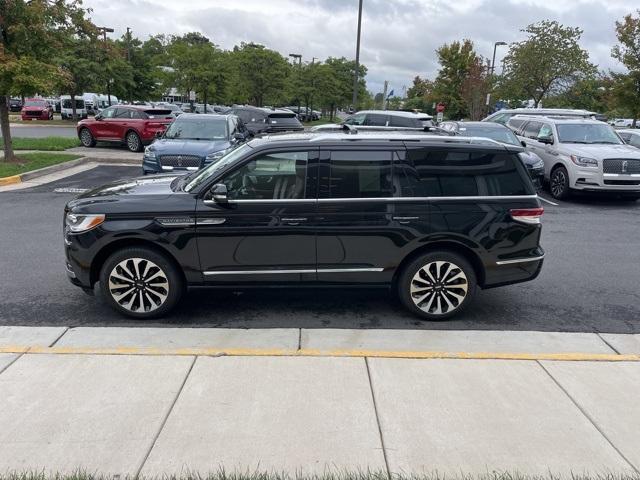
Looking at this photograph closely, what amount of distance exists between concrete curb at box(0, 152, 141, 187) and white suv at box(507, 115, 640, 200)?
12.1 metres

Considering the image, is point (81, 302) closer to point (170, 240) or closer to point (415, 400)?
point (170, 240)

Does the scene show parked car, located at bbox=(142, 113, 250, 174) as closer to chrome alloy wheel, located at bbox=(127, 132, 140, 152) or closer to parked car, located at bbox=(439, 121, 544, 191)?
parked car, located at bbox=(439, 121, 544, 191)

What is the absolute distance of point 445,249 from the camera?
5051 mm

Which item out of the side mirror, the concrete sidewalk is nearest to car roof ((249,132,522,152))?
the side mirror

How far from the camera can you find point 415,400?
12.0 ft

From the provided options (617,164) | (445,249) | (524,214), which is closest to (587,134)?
(617,164)

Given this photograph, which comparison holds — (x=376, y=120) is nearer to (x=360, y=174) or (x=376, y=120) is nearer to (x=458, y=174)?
(x=458, y=174)

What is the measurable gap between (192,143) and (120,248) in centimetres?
734

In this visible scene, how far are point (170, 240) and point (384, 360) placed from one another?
Result: 7.20 feet

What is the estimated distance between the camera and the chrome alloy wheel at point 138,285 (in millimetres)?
4855

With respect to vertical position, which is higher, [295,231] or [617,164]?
[617,164]

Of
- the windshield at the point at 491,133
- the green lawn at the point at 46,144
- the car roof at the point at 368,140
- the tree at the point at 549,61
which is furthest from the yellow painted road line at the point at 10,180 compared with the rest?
the tree at the point at 549,61

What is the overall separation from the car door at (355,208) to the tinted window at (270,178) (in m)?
0.21

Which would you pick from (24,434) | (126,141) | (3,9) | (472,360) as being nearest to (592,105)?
(126,141)
